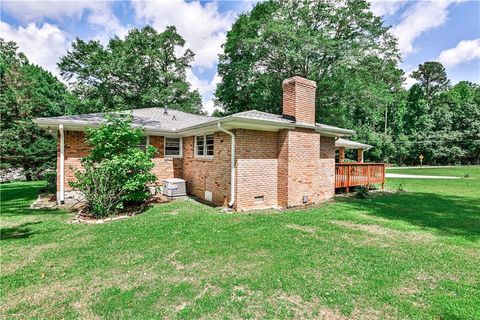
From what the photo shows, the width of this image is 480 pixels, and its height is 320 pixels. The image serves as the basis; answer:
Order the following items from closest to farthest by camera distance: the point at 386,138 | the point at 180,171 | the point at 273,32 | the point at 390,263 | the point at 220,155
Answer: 1. the point at 390,263
2. the point at 220,155
3. the point at 180,171
4. the point at 273,32
5. the point at 386,138

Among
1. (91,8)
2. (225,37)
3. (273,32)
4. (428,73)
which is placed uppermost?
(428,73)

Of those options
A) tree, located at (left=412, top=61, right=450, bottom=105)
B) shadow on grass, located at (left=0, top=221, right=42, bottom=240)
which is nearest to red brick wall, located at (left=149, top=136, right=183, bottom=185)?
shadow on grass, located at (left=0, top=221, right=42, bottom=240)

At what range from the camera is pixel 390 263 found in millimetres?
4078

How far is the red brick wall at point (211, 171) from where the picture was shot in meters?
8.33

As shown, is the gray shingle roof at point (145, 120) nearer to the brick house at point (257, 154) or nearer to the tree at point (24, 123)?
the brick house at point (257, 154)

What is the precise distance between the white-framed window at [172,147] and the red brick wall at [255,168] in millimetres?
4512

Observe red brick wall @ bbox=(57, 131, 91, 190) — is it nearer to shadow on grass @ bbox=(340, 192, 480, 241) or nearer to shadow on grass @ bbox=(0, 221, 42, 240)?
shadow on grass @ bbox=(0, 221, 42, 240)

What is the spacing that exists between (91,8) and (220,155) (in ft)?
28.1

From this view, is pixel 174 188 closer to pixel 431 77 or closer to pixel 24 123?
pixel 24 123

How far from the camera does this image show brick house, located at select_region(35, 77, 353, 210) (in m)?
7.84

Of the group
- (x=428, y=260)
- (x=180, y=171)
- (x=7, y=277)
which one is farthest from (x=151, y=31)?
(x=428, y=260)

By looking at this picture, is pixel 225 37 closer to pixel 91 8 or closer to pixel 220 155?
pixel 91 8

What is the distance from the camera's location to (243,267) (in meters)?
3.97

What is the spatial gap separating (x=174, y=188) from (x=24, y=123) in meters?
16.5
